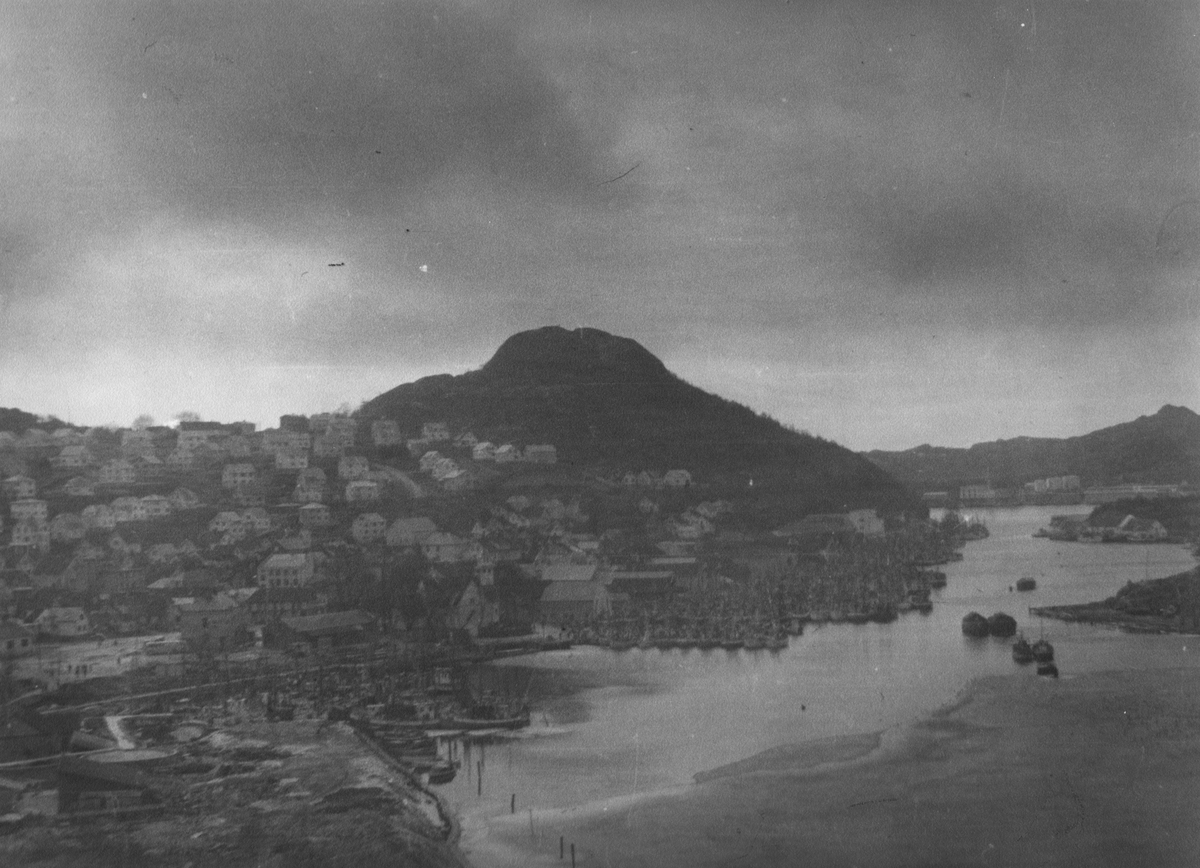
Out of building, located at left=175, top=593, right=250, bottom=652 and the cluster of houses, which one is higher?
the cluster of houses

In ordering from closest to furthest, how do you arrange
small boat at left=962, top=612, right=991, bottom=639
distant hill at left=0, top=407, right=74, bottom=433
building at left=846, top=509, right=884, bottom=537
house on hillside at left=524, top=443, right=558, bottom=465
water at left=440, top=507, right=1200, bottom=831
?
water at left=440, top=507, right=1200, bottom=831, distant hill at left=0, top=407, right=74, bottom=433, small boat at left=962, top=612, right=991, bottom=639, house on hillside at left=524, top=443, right=558, bottom=465, building at left=846, top=509, right=884, bottom=537

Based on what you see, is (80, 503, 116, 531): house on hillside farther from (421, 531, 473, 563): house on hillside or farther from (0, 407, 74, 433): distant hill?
(421, 531, 473, 563): house on hillside

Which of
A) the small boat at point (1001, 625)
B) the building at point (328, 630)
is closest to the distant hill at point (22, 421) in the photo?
the building at point (328, 630)

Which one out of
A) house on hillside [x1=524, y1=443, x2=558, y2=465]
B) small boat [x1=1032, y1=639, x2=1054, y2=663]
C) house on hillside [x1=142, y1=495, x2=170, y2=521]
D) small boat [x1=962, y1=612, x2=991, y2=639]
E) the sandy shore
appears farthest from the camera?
house on hillside [x1=524, y1=443, x2=558, y2=465]

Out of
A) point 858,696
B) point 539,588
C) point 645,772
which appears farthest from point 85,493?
point 858,696

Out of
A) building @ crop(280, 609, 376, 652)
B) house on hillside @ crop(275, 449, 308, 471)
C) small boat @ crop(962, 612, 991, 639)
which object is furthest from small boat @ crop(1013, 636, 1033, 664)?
house on hillside @ crop(275, 449, 308, 471)

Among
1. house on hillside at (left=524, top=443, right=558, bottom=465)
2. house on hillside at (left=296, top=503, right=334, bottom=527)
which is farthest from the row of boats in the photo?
house on hillside at (left=296, top=503, right=334, bottom=527)

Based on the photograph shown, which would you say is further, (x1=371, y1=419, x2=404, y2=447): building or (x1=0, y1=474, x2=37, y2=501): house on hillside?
(x1=371, y1=419, x2=404, y2=447): building

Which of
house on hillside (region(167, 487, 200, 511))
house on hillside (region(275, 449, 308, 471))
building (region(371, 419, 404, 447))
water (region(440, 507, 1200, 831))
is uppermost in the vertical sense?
building (region(371, 419, 404, 447))

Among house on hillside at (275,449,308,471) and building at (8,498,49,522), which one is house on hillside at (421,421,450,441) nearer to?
house on hillside at (275,449,308,471)
